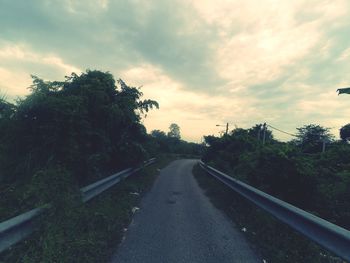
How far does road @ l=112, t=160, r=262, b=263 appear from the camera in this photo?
376 cm

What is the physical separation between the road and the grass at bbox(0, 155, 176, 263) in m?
0.28

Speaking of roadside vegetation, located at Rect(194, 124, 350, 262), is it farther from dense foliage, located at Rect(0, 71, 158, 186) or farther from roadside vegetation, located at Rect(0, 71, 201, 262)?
dense foliage, located at Rect(0, 71, 158, 186)

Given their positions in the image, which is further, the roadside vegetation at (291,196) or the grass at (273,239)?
the roadside vegetation at (291,196)

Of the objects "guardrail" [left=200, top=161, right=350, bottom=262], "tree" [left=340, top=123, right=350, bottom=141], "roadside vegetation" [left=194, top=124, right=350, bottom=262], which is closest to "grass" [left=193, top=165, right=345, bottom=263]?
"roadside vegetation" [left=194, top=124, right=350, bottom=262]

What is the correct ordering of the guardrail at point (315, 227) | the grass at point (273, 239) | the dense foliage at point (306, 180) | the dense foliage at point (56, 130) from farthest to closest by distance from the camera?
1. the dense foliage at point (306, 180)
2. the dense foliage at point (56, 130)
3. the grass at point (273, 239)
4. the guardrail at point (315, 227)

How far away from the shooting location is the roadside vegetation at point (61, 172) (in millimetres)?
3594

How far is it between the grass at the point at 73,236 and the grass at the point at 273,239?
2.64m

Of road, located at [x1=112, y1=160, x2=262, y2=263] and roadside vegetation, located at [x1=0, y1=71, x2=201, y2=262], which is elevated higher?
roadside vegetation, located at [x1=0, y1=71, x2=201, y2=262]

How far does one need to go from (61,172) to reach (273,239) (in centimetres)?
448

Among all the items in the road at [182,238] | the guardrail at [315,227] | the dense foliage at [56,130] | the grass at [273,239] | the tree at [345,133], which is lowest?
the road at [182,238]

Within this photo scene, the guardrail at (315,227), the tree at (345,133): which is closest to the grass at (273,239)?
the guardrail at (315,227)

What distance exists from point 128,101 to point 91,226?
5753 mm

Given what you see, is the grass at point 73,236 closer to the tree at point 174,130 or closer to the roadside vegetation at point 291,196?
the roadside vegetation at point 291,196

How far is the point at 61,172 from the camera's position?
4.93 m
